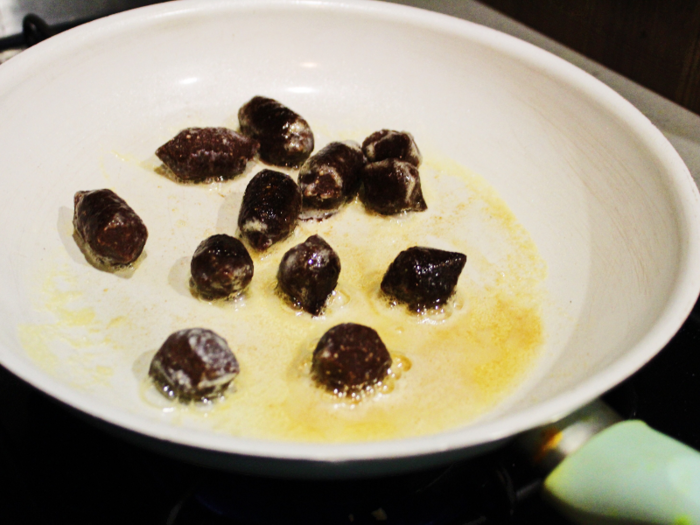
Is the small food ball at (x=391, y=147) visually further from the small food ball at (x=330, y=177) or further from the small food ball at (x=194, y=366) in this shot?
the small food ball at (x=194, y=366)

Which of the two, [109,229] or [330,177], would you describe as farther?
[330,177]

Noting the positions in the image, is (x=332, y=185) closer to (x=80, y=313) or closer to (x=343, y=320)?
(x=343, y=320)

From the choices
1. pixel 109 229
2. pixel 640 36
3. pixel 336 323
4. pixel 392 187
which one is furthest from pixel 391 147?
pixel 640 36

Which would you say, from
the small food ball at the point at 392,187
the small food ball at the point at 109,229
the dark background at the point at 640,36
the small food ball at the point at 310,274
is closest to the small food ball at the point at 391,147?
the small food ball at the point at 392,187

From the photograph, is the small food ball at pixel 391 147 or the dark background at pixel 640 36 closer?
the small food ball at pixel 391 147

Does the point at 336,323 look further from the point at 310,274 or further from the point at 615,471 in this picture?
the point at 615,471
